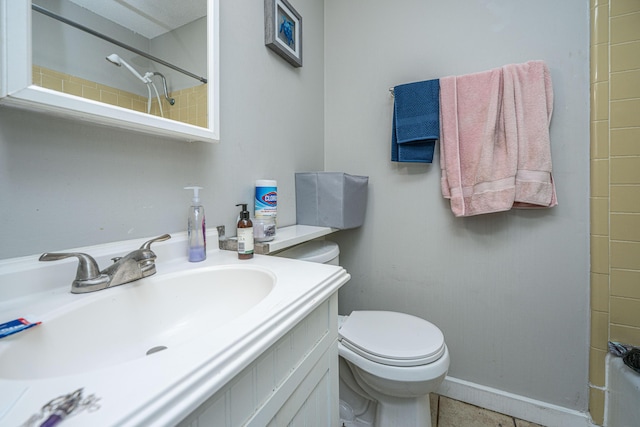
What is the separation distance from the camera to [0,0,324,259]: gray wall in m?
0.50

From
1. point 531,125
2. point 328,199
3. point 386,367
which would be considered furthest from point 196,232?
point 531,125

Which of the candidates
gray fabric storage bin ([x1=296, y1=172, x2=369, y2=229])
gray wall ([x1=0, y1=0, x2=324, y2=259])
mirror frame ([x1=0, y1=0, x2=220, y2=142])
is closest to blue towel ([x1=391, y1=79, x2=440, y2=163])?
gray fabric storage bin ([x1=296, y1=172, x2=369, y2=229])

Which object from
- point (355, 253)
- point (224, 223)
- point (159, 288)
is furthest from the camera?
point (355, 253)

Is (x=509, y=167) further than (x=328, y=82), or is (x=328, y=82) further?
(x=328, y=82)

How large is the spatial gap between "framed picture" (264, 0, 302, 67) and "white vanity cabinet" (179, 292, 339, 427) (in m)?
1.08

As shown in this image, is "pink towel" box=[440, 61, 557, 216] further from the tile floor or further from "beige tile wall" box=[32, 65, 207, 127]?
"beige tile wall" box=[32, 65, 207, 127]

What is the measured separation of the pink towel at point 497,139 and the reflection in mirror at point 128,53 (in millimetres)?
1034

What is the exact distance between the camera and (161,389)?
10.4 inches

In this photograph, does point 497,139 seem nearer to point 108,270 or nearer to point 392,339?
point 392,339

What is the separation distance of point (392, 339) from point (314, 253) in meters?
0.46

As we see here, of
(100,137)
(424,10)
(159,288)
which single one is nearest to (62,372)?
(159,288)

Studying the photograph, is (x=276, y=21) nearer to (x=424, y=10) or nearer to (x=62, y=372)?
(x=424, y=10)

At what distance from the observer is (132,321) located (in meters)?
0.55

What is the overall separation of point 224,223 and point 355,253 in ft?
2.70
